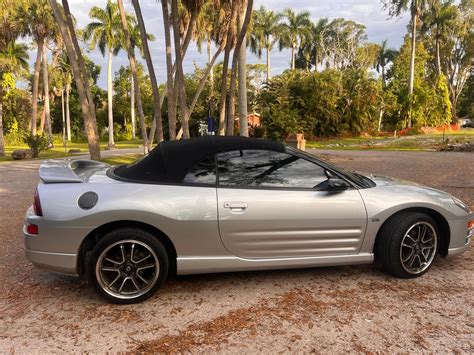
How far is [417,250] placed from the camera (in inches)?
144

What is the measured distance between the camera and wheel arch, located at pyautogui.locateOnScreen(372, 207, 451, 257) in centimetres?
364

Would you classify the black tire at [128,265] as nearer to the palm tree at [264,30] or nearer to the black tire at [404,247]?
the black tire at [404,247]

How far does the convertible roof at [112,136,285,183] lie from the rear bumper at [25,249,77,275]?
2.68ft

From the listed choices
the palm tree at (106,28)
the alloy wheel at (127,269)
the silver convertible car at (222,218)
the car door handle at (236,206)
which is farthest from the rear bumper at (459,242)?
the palm tree at (106,28)

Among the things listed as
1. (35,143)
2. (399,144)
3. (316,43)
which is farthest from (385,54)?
(35,143)

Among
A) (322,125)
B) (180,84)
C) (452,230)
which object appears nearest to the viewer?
(452,230)

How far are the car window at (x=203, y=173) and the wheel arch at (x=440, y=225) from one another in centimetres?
166

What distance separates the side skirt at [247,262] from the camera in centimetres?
337

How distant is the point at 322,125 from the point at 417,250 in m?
32.8

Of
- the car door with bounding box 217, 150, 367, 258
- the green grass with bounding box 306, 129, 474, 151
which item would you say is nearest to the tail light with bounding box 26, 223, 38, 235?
the car door with bounding box 217, 150, 367, 258

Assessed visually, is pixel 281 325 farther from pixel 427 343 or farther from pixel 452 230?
pixel 452 230

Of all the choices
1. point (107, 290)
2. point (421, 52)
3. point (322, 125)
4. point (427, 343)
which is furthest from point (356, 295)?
point (421, 52)

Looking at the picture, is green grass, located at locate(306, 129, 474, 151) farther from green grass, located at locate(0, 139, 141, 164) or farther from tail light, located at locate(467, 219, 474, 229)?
tail light, located at locate(467, 219, 474, 229)

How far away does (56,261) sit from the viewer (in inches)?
128
